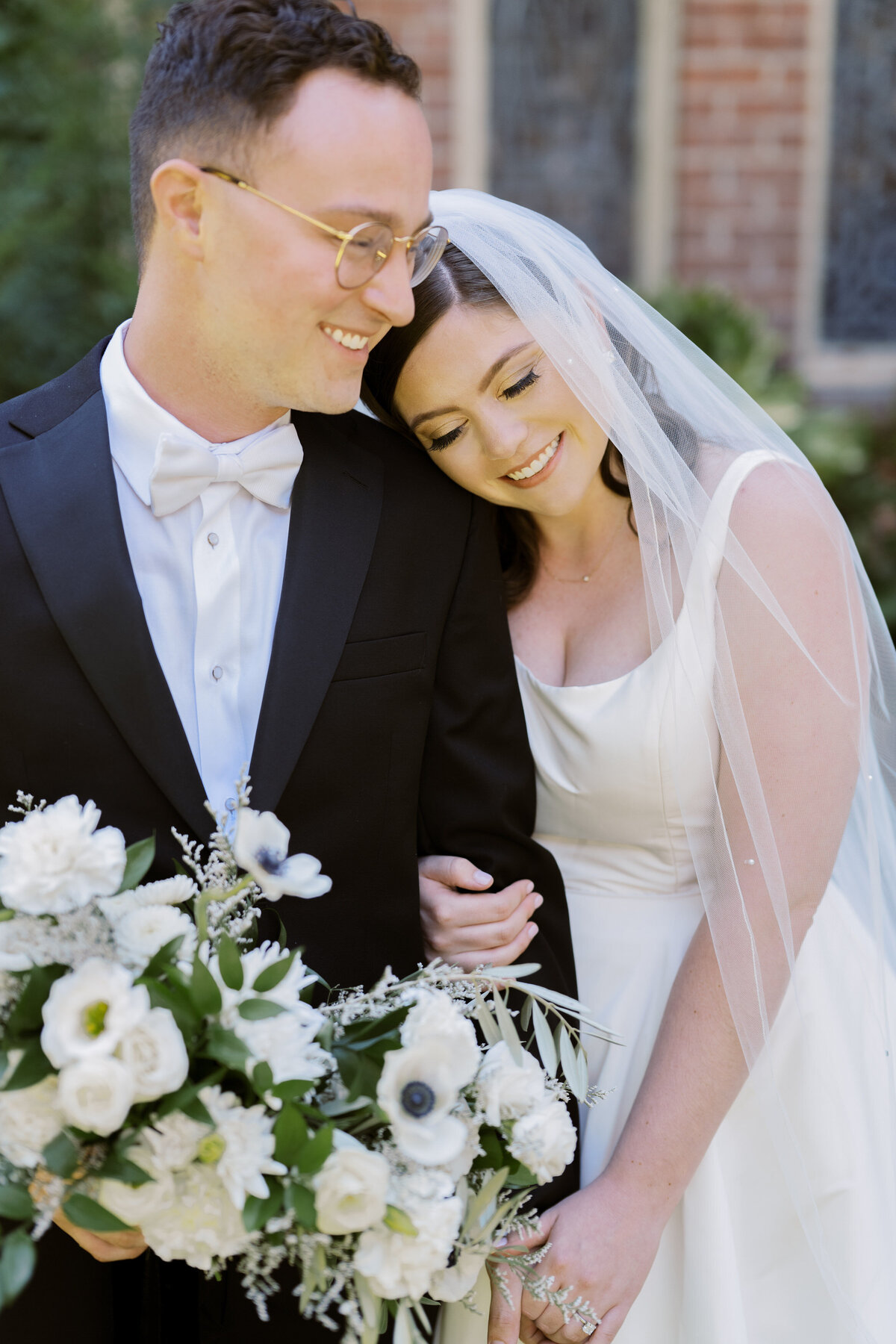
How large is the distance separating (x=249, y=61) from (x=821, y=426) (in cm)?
435

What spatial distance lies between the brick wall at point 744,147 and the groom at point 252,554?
4.58m

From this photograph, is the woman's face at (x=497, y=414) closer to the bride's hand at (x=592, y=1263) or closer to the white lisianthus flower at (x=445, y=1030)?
the white lisianthus flower at (x=445, y=1030)

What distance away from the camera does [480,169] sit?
19.7 feet

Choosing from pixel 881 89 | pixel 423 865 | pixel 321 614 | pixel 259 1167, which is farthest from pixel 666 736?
pixel 881 89

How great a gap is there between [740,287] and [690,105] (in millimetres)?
880

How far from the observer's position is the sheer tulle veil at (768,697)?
1941mm

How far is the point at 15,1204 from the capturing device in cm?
122

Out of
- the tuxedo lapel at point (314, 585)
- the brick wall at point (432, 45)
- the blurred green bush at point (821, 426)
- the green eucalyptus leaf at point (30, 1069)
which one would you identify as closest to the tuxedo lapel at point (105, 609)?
the tuxedo lapel at point (314, 585)

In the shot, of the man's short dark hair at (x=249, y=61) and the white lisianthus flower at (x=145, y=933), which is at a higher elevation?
the man's short dark hair at (x=249, y=61)

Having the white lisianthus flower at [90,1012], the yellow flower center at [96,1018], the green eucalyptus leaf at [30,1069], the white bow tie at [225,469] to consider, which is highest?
the white bow tie at [225,469]

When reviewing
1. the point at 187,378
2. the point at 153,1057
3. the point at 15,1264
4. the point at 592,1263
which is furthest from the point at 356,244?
the point at 592,1263

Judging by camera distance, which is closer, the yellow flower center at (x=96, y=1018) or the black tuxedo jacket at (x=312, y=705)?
the yellow flower center at (x=96, y=1018)

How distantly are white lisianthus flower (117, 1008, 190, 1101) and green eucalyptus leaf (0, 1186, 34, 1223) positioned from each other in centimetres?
15

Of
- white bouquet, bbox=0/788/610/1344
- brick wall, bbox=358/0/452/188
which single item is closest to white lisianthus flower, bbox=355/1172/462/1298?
white bouquet, bbox=0/788/610/1344
